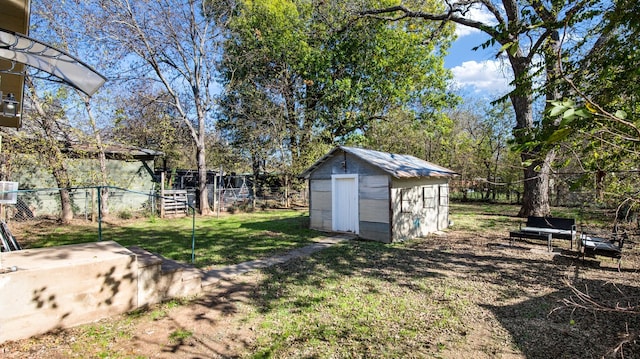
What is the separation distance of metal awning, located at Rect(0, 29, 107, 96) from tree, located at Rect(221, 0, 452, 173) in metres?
14.4

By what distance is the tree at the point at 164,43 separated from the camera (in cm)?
1370

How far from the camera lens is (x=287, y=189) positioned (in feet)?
65.1

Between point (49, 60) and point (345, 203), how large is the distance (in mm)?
8562

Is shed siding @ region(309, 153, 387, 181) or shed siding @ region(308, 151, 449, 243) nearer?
shed siding @ region(308, 151, 449, 243)

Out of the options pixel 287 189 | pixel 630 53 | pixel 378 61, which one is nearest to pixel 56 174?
pixel 287 189

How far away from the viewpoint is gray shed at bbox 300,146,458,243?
9.80 meters

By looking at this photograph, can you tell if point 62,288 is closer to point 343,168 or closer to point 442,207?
point 343,168

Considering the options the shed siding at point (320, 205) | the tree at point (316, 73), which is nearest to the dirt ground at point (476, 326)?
the shed siding at point (320, 205)

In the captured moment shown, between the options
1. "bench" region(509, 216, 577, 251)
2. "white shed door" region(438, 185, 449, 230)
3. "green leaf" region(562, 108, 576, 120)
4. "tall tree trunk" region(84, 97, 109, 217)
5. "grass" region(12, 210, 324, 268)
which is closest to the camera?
"green leaf" region(562, 108, 576, 120)

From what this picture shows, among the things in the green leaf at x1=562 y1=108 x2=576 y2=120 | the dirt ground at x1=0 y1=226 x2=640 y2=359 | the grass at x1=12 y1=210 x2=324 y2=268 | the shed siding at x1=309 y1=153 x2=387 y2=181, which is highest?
the shed siding at x1=309 y1=153 x2=387 y2=181

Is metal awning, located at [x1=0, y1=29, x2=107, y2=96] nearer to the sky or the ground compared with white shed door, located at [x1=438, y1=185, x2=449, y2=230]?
nearer to the sky

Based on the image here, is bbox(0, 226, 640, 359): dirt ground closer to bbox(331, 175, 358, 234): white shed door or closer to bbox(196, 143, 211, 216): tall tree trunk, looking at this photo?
bbox(331, 175, 358, 234): white shed door

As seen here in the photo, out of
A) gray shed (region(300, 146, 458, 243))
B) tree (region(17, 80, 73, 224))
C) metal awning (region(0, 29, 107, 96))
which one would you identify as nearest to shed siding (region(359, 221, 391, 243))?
gray shed (region(300, 146, 458, 243))

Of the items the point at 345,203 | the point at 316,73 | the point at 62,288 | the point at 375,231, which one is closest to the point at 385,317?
the point at 62,288
